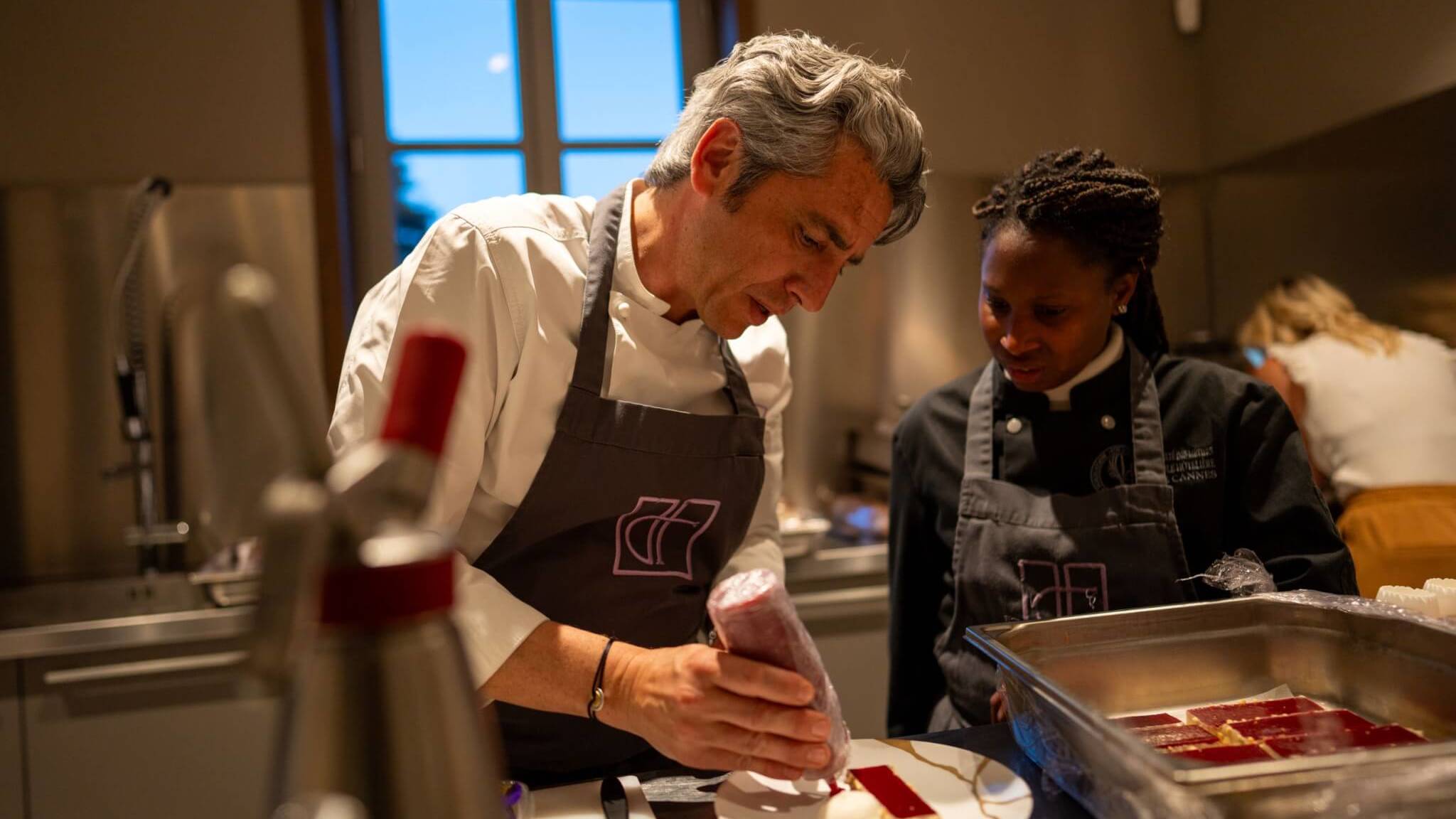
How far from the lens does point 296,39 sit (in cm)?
258

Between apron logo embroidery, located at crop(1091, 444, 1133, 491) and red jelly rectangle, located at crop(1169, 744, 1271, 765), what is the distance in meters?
0.48

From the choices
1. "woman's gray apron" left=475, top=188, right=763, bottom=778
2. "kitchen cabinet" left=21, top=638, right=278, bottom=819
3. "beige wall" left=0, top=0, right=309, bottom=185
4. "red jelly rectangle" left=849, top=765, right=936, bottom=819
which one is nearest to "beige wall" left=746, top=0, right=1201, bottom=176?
"beige wall" left=0, top=0, right=309, bottom=185

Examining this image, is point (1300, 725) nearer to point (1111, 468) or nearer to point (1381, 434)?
point (1111, 468)

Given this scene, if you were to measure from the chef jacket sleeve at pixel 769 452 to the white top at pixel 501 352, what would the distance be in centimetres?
14

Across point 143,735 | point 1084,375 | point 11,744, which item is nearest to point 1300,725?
point 1084,375

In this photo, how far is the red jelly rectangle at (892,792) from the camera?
2.64 ft

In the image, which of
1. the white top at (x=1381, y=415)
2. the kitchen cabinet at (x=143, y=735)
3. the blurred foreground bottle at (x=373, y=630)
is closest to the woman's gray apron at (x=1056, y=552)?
the blurred foreground bottle at (x=373, y=630)

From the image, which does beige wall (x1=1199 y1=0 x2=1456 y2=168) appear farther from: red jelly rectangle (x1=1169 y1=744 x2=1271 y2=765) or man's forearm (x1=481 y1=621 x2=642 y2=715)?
man's forearm (x1=481 y1=621 x2=642 y2=715)

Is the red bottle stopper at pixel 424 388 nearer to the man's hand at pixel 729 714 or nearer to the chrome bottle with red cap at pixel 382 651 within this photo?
the chrome bottle with red cap at pixel 382 651

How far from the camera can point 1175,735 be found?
83 centimetres

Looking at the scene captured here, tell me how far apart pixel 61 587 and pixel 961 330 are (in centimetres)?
258

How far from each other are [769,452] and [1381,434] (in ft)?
5.57

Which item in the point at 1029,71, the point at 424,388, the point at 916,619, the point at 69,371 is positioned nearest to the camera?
the point at 424,388

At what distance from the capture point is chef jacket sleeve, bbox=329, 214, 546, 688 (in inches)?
37.3
